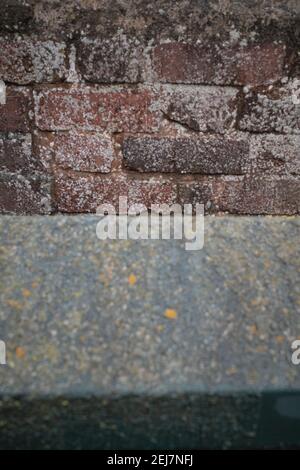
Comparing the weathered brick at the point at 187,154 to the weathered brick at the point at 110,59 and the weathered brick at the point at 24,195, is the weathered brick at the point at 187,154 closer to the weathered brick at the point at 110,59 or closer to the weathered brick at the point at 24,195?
the weathered brick at the point at 110,59

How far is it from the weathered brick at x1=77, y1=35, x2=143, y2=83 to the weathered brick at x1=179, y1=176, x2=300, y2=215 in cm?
53

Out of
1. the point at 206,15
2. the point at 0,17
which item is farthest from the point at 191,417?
the point at 0,17

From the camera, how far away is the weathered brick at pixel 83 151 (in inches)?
66.2

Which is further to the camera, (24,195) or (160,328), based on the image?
(24,195)

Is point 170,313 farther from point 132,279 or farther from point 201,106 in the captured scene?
point 201,106

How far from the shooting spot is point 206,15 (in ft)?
4.88

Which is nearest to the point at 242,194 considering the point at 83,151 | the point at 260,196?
the point at 260,196

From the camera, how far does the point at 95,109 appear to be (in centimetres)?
164

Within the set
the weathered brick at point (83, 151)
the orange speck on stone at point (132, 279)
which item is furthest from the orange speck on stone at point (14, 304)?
the weathered brick at point (83, 151)

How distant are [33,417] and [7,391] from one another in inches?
2.4

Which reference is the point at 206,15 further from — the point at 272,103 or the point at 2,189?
the point at 2,189

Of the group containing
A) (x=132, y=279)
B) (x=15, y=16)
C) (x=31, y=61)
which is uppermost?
(x=15, y=16)

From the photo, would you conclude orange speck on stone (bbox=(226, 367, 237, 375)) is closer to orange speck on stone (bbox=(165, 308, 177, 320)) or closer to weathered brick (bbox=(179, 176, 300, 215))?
orange speck on stone (bbox=(165, 308, 177, 320))

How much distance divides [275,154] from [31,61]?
109 cm
